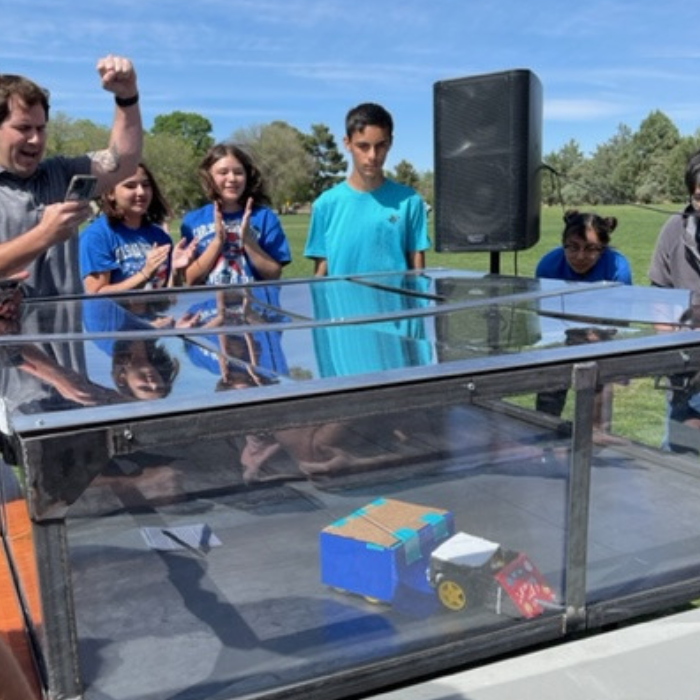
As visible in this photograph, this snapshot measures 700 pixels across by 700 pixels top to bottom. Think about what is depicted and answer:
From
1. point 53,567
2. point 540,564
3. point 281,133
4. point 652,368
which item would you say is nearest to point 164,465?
point 53,567

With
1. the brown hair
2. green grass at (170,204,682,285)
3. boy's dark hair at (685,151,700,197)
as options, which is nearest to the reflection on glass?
boy's dark hair at (685,151,700,197)

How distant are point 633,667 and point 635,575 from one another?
0.28 meters

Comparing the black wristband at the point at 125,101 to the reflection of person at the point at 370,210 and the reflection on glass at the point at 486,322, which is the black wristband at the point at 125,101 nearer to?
the reflection of person at the point at 370,210

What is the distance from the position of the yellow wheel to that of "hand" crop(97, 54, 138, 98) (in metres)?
1.89

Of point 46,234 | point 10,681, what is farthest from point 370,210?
point 10,681

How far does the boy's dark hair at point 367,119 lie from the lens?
3760 millimetres

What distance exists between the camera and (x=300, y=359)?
1.88 m

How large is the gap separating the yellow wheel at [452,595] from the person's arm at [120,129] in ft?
5.61

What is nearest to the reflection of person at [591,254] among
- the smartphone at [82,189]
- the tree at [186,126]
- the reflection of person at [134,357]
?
the reflection of person at [134,357]

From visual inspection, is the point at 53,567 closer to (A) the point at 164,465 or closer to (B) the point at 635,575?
(A) the point at 164,465

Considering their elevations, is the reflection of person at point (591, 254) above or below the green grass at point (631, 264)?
Answer: above

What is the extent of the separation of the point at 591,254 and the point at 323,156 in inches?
2993

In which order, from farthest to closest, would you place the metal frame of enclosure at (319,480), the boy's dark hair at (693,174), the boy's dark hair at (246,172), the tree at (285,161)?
1. the tree at (285,161)
2. the boy's dark hair at (246,172)
3. the boy's dark hair at (693,174)
4. the metal frame of enclosure at (319,480)

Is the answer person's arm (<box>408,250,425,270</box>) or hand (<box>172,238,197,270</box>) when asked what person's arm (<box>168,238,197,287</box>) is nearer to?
hand (<box>172,238,197,270</box>)
